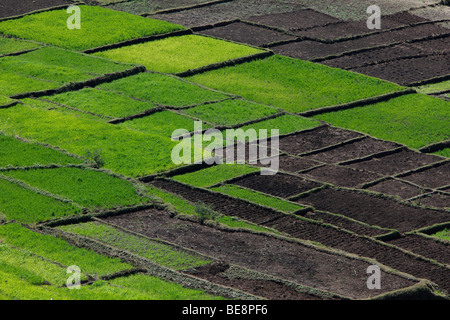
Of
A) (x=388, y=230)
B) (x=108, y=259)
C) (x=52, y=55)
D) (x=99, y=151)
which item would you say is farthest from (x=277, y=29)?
(x=108, y=259)

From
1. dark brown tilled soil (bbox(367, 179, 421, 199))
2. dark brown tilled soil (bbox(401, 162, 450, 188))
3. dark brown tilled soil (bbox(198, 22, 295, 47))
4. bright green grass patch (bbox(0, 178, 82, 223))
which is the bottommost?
dark brown tilled soil (bbox(401, 162, 450, 188))

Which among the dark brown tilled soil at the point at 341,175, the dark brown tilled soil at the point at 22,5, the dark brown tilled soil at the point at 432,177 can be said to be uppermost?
the dark brown tilled soil at the point at 22,5

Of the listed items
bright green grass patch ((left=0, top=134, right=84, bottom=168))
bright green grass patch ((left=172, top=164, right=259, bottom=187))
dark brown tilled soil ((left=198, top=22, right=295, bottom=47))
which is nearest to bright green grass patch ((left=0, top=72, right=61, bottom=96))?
bright green grass patch ((left=0, top=134, right=84, bottom=168))

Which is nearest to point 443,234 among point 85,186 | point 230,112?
point 85,186

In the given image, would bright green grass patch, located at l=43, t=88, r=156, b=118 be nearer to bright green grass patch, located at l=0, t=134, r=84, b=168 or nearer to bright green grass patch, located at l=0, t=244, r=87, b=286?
bright green grass patch, located at l=0, t=134, r=84, b=168

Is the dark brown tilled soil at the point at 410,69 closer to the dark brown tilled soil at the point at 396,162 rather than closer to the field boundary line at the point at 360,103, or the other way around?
the field boundary line at the point at 360,103

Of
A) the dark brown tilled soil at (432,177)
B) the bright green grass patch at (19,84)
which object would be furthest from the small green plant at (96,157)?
the dark brown tilled soil at (432,177)
